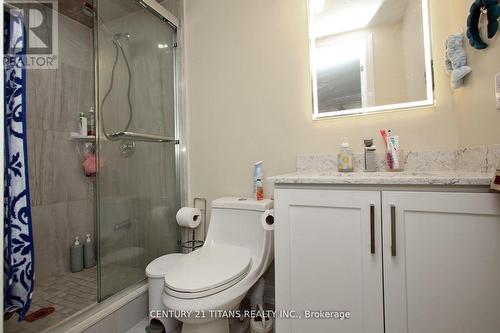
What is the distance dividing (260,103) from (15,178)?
117 cm

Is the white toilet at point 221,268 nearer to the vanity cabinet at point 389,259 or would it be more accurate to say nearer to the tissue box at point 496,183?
the vanity cabinet at point 389,259

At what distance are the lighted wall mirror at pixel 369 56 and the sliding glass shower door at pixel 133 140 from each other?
1012 mm

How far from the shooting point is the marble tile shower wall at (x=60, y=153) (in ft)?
5.19

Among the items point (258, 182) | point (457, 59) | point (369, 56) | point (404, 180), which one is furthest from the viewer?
point (258, 182)

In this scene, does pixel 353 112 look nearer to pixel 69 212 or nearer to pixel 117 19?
pixel 117 19

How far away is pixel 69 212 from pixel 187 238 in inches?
36.6

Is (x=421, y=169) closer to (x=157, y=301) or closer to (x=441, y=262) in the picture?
(x=441, y=262)

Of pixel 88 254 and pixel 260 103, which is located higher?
pixel 260 103

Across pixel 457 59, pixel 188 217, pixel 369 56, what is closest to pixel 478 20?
pixel 457 59

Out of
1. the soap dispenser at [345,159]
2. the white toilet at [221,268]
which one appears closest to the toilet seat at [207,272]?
the white toilet at [221,268]

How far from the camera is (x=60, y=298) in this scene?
1.36 meters

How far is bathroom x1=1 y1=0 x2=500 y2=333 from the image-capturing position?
0.74 meters

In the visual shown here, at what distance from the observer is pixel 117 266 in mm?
1294

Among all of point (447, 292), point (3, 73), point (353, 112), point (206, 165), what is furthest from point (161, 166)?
point (447, 292)
